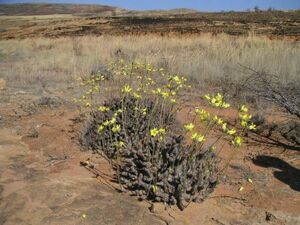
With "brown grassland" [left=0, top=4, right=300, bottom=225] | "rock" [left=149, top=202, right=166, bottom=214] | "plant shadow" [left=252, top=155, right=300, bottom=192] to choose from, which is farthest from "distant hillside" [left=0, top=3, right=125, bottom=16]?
"rock" [left=149, top=202, right=166, bottom=214]

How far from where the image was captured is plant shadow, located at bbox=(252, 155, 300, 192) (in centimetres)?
431

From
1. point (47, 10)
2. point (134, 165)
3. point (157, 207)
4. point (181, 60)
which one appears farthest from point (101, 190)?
point (47, 10)

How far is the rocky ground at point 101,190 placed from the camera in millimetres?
3629

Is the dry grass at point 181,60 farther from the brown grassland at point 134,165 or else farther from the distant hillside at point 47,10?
the distant hillside at point 47,10

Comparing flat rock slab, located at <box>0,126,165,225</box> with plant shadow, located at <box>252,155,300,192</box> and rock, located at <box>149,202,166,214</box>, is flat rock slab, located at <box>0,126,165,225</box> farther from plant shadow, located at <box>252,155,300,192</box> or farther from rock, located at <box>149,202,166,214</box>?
plant shadow, located at <box>252,155,300,192</box>

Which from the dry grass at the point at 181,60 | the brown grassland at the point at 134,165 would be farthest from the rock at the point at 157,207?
the dry grass at the point at 181,60

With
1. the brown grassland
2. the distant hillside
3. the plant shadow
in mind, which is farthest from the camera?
the distant hillside

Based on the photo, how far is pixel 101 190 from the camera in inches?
161

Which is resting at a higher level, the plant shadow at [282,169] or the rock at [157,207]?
the rock at [157,207]

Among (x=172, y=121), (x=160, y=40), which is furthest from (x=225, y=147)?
(x=160, y=40)

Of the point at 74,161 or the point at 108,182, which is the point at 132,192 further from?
the point at 74,161

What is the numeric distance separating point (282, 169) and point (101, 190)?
2.02m

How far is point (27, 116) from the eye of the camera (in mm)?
6770

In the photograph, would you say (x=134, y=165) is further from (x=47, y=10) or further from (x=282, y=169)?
(x=47, y=10)
